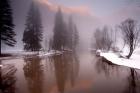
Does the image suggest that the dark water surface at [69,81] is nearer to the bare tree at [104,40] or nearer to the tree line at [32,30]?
the tree line at [32,30]

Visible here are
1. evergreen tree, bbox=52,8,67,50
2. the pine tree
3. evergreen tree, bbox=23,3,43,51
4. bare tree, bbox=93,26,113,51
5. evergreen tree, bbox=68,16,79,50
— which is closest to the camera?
the pine tree

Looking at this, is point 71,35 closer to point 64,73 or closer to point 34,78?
point 64,73

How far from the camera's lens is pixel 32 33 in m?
43.1

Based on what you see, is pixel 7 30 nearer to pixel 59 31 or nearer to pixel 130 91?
pixel 59 31

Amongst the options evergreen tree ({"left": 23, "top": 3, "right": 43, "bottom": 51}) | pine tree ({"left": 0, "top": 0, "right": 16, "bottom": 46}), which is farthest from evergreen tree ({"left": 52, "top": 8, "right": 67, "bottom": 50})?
pine tree ({"left": 0, "top": 0, "right": 16, "bottom": 46})

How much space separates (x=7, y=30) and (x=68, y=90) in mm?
27864

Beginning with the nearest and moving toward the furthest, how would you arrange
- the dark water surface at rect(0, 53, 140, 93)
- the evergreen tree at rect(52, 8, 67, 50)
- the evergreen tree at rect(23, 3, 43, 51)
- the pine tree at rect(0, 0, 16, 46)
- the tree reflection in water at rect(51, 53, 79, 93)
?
the dark water surface at rect(0, 53, 140, 93) → the tree reflection in water at rect(51, 53, 79, 93) → the pine tree at rect(0, 0, 16, 46) → the evergreen tree at rect(23, 3, 43, 51) → the evergreen tree at rect(52, 8, 67, 50)

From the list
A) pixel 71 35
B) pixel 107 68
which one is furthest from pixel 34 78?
pixel 71 35

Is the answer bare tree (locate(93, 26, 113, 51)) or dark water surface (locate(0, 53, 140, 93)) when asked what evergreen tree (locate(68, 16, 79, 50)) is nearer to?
bare tree (locate(93, 26, 113, 51))

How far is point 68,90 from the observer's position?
9.41 metres

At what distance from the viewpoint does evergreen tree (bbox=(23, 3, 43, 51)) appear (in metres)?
42.1

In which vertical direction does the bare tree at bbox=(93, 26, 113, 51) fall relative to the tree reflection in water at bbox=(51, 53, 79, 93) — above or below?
above

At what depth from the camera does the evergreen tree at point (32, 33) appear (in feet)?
138

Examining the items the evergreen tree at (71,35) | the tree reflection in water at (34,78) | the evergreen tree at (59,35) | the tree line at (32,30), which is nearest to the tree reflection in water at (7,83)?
the tree reflection in water at (34,78)
